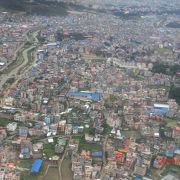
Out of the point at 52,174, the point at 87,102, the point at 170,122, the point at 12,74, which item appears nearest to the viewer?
the point at 52,174

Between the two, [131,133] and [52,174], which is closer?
[52,174]

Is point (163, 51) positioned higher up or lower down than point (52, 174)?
higher up

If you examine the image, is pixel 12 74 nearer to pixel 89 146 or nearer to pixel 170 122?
pixel 89 146

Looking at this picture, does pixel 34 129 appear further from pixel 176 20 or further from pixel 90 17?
pixel 176 20

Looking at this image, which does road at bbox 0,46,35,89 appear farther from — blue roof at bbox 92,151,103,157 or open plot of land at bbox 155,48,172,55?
open plot of land at bbox 155,48,172,55

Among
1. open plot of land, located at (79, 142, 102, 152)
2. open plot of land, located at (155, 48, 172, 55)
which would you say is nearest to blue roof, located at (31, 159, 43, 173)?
open plot of land, located at (79, 142, 102, 152)

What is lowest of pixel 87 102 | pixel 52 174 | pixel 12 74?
pixel 52 174

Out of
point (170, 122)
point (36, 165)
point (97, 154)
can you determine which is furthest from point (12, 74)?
point (36, 165)

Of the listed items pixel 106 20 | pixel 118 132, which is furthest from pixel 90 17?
pixel 118 132

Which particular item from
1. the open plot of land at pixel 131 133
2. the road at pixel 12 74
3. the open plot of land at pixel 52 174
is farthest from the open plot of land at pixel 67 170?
the road at pixel 12 74
